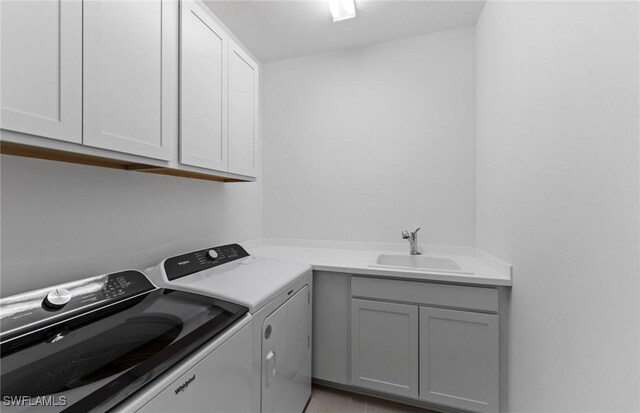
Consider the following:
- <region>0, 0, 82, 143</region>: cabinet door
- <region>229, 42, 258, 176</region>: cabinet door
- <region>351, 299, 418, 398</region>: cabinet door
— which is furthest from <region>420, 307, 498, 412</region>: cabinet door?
<region>0, 0, 82, 143</region>: cabinet door

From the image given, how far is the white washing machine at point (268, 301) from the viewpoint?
1.14 metres

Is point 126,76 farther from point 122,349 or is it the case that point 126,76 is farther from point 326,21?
point 326,21

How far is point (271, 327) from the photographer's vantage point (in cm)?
123

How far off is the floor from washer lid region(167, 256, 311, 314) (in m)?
0.91

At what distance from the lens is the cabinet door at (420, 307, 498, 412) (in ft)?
4.82

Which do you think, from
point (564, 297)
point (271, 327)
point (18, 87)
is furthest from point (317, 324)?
point (18, 87)

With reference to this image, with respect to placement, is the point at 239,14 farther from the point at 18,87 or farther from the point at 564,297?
the point at 564,297

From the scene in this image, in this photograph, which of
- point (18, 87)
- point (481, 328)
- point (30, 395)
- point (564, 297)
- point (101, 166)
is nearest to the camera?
point (30, 395)

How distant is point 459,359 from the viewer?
1515mm

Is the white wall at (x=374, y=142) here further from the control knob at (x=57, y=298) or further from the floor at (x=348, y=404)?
the control knob at (x=57, y=298)

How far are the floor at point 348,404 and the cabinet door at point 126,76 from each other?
5.88ft

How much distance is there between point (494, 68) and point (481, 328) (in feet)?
5.28

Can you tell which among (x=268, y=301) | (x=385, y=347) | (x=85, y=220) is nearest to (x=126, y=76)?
(x=85, y=220)

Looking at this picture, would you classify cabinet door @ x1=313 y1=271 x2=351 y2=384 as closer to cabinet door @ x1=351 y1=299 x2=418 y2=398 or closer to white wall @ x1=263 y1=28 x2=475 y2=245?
cabinet door @ x1=351 y1=299 x2=418 y2=398
